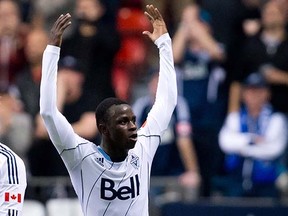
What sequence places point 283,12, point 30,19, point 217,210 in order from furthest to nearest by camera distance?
1. point 30,19
2. point 283,12
3. point 217,210

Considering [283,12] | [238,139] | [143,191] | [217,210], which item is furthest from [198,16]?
[143,191]

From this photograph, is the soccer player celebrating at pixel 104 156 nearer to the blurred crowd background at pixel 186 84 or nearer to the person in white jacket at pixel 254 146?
the blurred crowd background at pixel 186 84

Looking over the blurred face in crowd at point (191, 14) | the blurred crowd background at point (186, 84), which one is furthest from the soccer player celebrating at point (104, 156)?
the blurred face in crowd at point (191, 14)

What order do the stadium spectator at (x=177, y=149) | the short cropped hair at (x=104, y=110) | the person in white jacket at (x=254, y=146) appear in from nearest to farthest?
the short cropped hair at (x=104, y=110) < the person in white jacket at (x=254, y=146) < the stadium spectator at (x=177, y=149)

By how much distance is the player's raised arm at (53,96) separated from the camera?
8367mm

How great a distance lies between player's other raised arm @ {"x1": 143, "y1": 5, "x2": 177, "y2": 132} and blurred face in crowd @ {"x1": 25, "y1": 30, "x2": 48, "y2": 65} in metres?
5.52

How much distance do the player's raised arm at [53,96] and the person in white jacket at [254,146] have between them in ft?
17.0

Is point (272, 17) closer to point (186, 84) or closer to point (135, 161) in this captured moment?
point (186, 84)

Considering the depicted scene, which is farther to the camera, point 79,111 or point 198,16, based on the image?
point 198,16

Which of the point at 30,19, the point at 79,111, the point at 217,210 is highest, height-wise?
the point at 30,19

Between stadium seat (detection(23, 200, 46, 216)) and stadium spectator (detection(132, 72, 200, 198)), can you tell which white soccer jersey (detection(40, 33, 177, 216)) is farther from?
stadium spectator (detection(132, 72, 200, 198))

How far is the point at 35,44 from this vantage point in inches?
583

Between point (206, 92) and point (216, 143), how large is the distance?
73 cm

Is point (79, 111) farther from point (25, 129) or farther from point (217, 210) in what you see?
point (217, 210)
